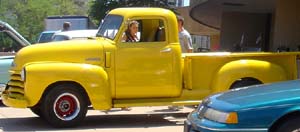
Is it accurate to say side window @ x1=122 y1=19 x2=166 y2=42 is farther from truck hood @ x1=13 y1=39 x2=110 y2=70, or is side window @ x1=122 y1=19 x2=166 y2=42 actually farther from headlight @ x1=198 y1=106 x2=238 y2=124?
headlight @ x1=198 y1=106 x2=238 y2=124

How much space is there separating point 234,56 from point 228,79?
0.43 meters

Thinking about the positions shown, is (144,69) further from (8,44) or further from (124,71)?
(8,44)

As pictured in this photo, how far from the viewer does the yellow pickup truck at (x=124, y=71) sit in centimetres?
972

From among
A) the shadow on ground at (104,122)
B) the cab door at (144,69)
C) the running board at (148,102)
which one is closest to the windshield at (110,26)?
the cab door at (144,69)

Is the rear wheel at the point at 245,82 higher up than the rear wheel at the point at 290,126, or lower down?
lower down

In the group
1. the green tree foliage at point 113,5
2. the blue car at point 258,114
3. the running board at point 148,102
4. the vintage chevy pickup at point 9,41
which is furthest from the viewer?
the green tree foliage at point 113,5

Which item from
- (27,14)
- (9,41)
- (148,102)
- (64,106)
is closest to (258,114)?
(148,102)

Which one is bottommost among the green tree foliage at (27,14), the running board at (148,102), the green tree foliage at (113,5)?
the green tree foliage at (27,14)

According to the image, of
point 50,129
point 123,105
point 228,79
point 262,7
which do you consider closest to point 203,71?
point 228,79

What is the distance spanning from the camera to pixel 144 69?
1012 centimetres

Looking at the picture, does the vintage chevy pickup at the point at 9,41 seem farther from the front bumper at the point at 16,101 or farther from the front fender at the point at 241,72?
the front fender at the point at 241,72

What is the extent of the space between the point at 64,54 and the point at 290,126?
470 cm

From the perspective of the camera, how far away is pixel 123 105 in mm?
10141

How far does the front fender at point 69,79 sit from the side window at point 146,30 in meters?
0.79
